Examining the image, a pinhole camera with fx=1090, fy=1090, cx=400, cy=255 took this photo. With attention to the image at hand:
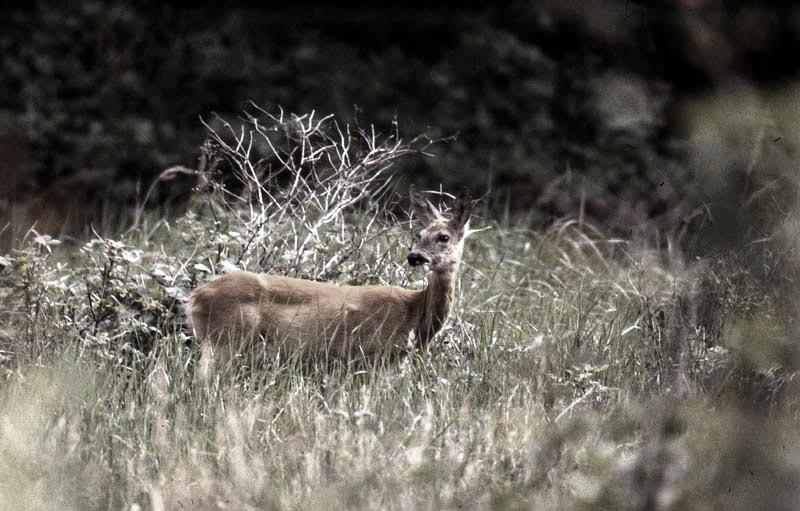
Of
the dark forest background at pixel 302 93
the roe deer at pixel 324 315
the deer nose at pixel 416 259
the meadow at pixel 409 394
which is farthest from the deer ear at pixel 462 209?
the dark forest background at pixel 302 93

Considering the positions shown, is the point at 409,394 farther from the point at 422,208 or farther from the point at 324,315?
the point at 422,208

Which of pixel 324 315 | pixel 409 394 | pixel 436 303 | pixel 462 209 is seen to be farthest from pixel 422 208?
pixel 409 394

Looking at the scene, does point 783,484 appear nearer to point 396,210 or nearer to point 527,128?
point 396,210

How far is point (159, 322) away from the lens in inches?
171

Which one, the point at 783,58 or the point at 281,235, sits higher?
the point at 783,58

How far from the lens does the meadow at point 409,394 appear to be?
115cm

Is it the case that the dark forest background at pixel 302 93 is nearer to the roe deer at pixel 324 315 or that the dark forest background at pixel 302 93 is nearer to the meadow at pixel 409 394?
the meadow at pixel 409 394

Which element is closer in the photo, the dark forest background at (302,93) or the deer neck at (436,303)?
the deer neck at (436,303)

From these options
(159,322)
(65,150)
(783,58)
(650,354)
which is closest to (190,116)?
(65,150)

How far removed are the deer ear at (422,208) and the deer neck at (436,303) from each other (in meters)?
0.24

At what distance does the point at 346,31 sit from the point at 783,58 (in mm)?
7210

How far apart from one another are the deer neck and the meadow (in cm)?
10

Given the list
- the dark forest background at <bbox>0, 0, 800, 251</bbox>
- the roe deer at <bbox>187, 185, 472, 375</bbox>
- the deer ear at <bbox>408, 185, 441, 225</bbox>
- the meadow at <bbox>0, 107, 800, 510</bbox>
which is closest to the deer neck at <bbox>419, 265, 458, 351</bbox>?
the roe deer at <bbox>187, 185, 472, 375</bbox>

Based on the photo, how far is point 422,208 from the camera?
424 centimetres
